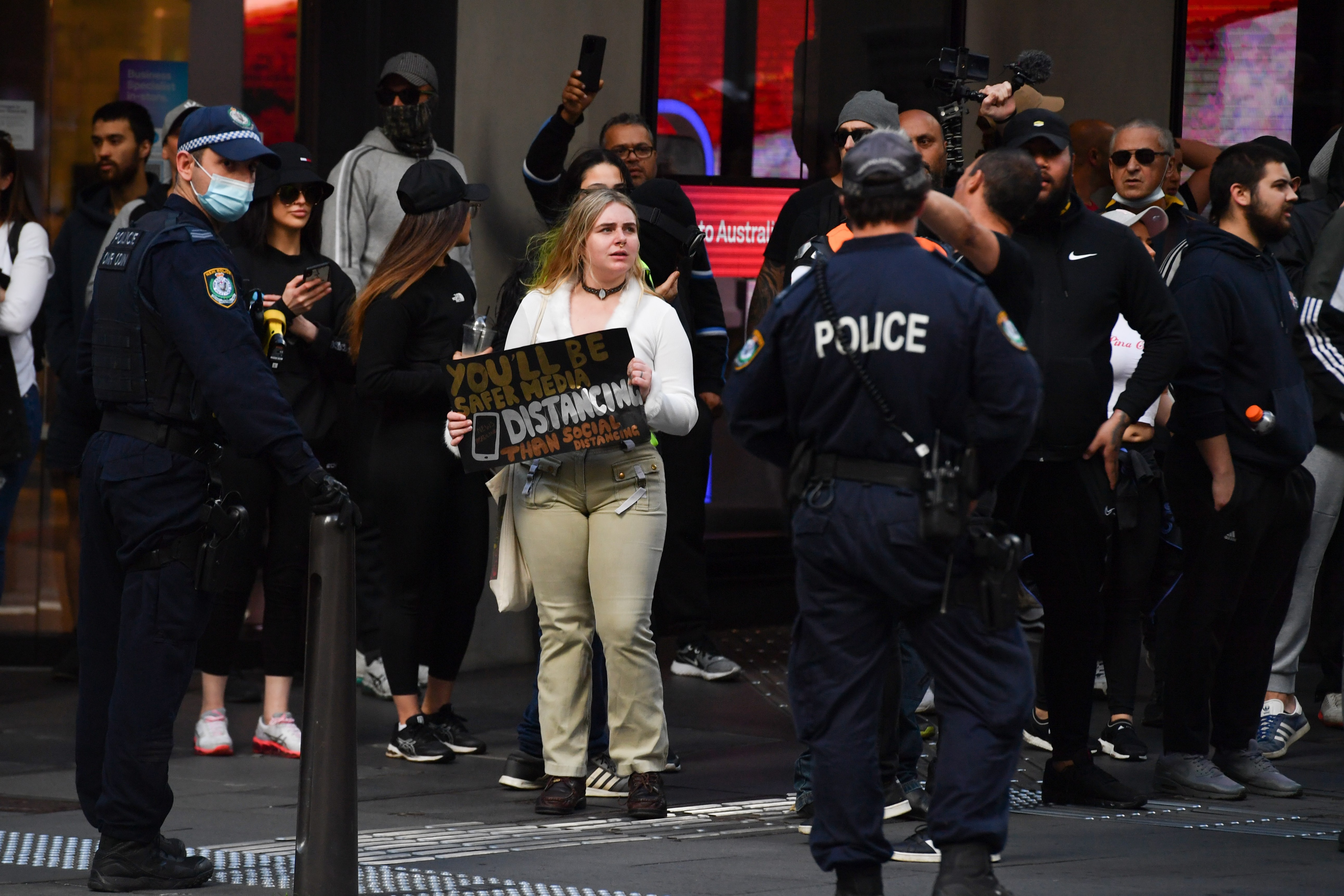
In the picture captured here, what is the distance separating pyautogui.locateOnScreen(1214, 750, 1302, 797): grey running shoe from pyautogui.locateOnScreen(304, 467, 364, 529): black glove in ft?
11.4

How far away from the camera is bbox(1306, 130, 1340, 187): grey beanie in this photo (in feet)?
31.1

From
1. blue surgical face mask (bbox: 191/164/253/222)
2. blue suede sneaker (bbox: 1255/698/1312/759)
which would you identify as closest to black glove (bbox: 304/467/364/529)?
blue surgical face mask (bbox: 191/164/253/222)

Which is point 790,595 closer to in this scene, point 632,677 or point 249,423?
point 632,677

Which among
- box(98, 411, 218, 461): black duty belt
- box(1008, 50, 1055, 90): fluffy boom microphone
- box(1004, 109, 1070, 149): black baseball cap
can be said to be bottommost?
box(98, 411, 218, 461): black duty belt

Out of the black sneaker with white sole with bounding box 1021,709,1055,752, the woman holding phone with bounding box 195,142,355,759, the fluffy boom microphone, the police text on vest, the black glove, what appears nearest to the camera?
the police text on vest

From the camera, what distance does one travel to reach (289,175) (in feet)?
24.7

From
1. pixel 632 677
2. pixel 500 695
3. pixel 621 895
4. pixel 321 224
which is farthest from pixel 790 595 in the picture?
pixel 621 895

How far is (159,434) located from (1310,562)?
4.83m

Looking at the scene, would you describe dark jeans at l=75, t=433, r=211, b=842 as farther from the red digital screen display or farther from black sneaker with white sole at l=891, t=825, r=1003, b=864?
the red digital screen display

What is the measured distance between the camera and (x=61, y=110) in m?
9.07

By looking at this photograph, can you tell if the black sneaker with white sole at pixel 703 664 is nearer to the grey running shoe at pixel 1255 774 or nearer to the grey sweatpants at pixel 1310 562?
the grey sweatpants at pixel 1310 562

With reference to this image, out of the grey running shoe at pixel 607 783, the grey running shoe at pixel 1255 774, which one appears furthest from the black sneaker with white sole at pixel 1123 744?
the grey running shoe at pixel 607 783

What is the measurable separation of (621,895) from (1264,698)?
3.24 metres

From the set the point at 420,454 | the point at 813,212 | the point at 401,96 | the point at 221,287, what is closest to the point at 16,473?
the point at 420,454
